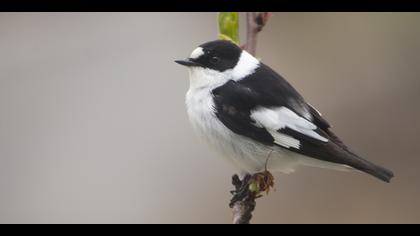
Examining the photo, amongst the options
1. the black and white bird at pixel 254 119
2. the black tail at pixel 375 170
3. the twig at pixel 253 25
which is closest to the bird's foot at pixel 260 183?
the black and white bird at pixel 254 119

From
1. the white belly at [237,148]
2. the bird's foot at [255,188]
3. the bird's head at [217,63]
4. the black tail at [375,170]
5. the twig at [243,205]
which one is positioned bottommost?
the twig at [243,205]

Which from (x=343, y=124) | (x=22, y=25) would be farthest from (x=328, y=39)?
(x=22, y=25)

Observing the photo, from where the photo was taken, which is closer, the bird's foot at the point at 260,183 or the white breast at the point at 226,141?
the bird's foot at the point at 260,183

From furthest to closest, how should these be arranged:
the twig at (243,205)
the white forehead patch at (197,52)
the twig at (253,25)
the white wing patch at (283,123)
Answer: the white forehead patch at (197,52) < the white wing patch at (283,123) < the twig at (253,25) < the twig at (243,205)

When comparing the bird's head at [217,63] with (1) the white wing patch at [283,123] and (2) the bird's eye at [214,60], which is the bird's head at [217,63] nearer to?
(2) the bird's eye at [214,60]

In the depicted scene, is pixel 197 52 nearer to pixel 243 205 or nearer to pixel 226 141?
pixel 226 141

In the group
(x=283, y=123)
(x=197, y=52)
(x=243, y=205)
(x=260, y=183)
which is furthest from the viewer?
(x=197, y=52)

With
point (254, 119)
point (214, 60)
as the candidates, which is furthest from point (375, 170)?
point (214, 60)
